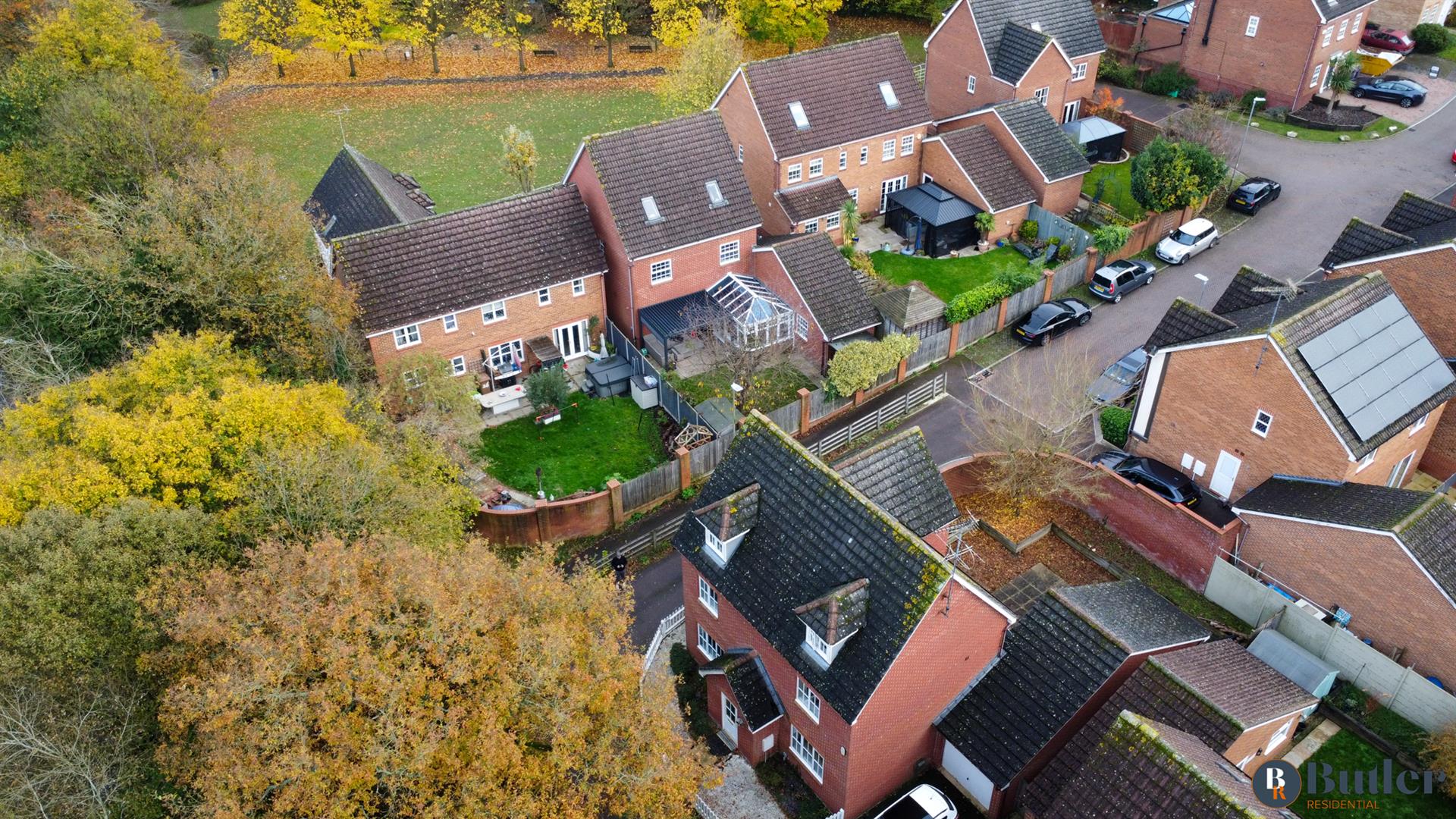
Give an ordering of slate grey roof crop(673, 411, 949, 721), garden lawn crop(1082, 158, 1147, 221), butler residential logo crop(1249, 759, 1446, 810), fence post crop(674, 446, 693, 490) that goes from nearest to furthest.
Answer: slate grey roof crop(673, 411, 949, 721), butler residential logo crop(1249, 759, 1446, 810), fence post crop(674, 446, 693, 490), garden lawn crop(1082, 158, 1147, 221)

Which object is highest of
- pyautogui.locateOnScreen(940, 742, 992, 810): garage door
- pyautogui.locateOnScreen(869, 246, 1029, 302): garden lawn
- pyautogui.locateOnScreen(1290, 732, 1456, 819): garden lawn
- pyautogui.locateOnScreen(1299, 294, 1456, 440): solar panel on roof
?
pyautogui.locateOnScreen(1299, 294, 1456, 440): solar panel on roof

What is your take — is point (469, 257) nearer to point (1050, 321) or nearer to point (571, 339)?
point (571, 339)

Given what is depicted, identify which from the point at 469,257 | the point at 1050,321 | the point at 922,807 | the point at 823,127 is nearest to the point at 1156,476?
the point at 1050,321

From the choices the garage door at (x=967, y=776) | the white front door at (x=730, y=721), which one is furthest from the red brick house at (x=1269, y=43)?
the white front door at (x=730, y=721)

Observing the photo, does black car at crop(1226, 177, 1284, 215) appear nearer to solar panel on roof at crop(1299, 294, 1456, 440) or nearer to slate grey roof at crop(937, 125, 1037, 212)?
slate grey roof at crop(937, 125, 1037, 212)

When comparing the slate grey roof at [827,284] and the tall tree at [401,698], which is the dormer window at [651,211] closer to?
the slate grey roof at [827,284]

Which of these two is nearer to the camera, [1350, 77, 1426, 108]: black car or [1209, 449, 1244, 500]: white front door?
[1209, 449, 1244, 500]: white front door

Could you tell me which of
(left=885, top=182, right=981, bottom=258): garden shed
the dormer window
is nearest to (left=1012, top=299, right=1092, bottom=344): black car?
(left=885, top=182, right=981, bottom=258): garden shed

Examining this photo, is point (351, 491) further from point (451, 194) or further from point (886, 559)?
point (451, 194)
